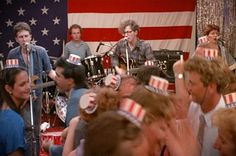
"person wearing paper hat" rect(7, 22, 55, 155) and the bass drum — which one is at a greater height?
"person wearing paper hat" rect(7, 22, 55, 155)

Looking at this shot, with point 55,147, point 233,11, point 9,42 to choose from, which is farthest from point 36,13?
point 55,147

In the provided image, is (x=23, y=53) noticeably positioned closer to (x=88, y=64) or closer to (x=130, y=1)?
(x=88, y=64)

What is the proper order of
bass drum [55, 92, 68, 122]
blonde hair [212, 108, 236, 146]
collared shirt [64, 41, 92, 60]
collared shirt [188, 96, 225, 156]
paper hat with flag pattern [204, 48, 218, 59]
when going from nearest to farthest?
blonde hair [212, 108, 236, 146]
collared shirt [188, 96, 225, 156]
paper hat with flag pattern [204, 48, 218, 59]
bass drum [55, 92, 68, 122]
collared shirt [64, 41, 92, 60]

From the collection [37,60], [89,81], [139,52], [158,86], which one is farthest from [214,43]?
[89,81]

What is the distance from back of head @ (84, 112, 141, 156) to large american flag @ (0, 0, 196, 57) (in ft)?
25.6

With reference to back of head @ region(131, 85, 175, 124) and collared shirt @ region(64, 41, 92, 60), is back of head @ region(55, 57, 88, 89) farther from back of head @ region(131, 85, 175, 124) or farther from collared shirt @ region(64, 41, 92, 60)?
collared shirt @ region(64, 41, 92, 60)

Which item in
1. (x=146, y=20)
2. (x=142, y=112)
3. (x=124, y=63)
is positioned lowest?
(x=124, y=63)

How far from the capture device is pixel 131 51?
23.6 ft

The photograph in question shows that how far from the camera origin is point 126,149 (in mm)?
1725

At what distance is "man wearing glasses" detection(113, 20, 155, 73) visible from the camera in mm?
7137

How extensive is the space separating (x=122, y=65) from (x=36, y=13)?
3129 mm

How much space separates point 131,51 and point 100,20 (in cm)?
282

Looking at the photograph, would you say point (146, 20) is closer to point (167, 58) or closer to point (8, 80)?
point (167, 58)

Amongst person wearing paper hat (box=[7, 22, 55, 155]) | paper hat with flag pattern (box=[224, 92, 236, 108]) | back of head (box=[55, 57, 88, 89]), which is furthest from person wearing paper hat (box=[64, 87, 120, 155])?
person wearing paper hat (box=[7, 22, 55, 155])
